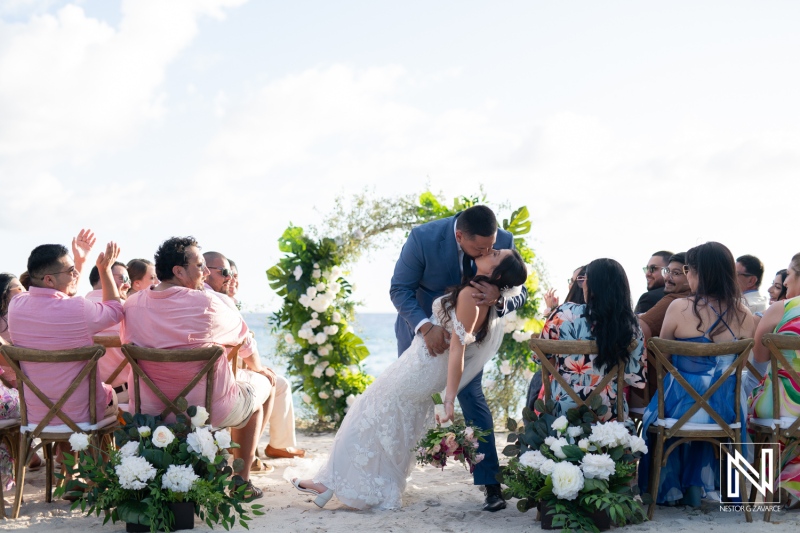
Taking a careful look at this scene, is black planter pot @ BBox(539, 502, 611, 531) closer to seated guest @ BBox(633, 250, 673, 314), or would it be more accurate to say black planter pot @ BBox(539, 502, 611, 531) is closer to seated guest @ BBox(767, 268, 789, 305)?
seated guest @ BBox(633, 250, 673, 314)

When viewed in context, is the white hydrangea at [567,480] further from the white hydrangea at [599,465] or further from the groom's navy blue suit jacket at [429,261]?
the groom's navy blue suit jacket at [429,261]

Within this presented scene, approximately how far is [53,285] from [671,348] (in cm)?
375

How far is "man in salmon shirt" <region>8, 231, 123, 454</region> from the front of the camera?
4820 millimetres

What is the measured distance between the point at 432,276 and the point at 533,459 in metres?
1.42

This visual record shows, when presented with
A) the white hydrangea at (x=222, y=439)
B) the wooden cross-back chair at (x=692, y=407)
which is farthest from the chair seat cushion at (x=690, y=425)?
the white hydrangea at (x=222, y=439)

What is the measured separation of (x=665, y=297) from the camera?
18.2ft

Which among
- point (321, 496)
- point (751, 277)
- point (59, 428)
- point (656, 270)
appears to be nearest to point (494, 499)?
point (321, 496)

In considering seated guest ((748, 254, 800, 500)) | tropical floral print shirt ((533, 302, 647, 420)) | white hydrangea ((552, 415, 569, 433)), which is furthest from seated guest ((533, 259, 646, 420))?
seated guest ((748, 254, 800, 500))

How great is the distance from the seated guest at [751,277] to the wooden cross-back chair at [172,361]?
13.9 feet

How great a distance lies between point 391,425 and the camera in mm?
5031

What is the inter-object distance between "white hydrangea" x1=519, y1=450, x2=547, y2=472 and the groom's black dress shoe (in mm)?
552

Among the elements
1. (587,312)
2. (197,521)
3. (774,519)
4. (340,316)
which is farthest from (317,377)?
(774,519)

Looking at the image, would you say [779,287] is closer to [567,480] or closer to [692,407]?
[692,407]

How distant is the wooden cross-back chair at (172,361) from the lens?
4.60 meters
